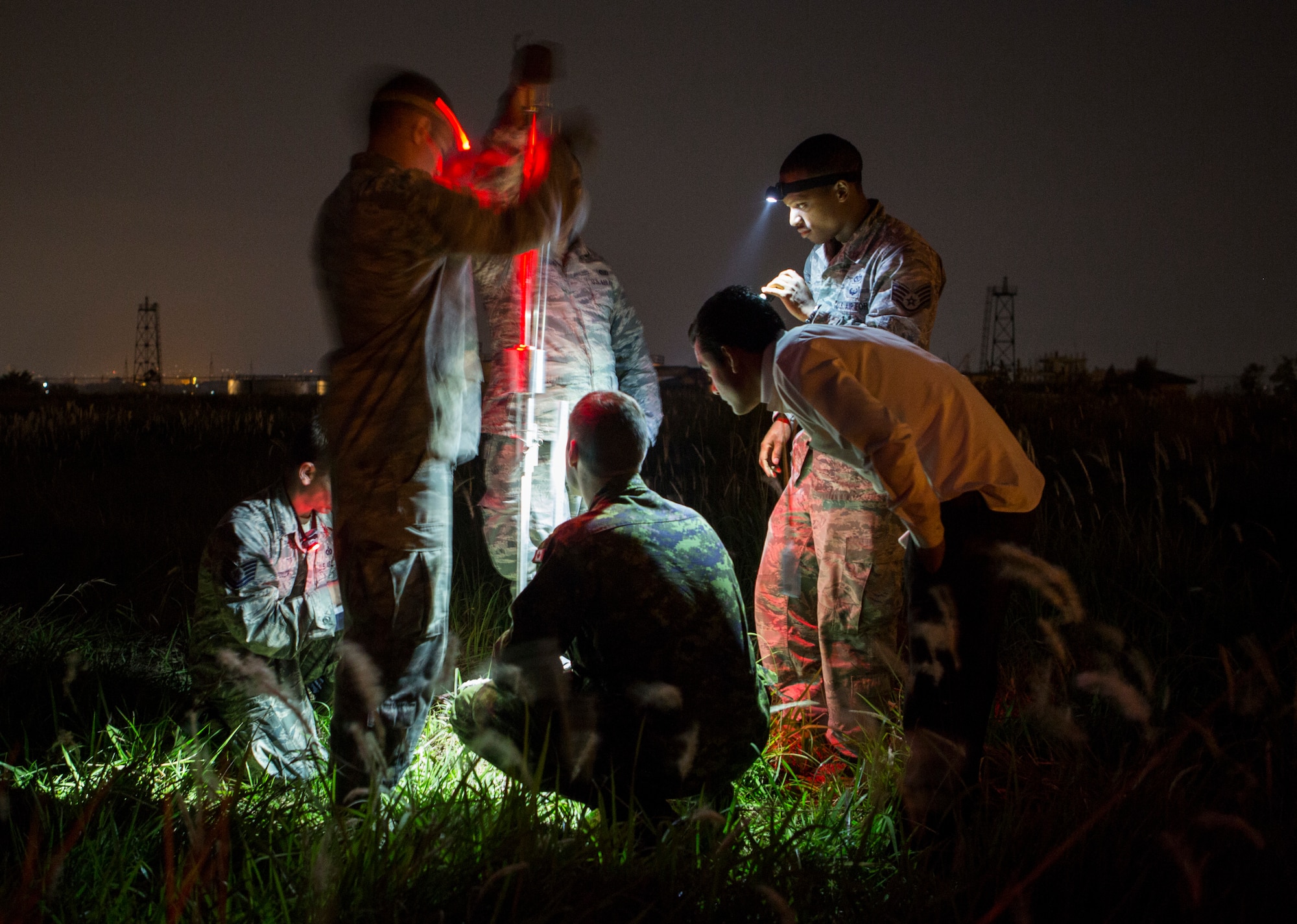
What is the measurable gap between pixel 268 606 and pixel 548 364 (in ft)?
4.61

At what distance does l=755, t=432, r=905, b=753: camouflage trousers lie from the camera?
2.71 meters

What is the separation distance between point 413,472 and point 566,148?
92 cm

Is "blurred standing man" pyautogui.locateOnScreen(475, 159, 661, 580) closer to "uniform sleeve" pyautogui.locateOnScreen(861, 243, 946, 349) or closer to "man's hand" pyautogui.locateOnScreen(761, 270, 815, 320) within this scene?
"man's hand" pyautogui.locateOnScreen(761, 270, 815, 320)

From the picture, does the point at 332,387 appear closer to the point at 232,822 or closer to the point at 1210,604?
the point at 232,822

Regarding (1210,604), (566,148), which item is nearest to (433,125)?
(566,148)

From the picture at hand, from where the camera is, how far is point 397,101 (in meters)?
2.13

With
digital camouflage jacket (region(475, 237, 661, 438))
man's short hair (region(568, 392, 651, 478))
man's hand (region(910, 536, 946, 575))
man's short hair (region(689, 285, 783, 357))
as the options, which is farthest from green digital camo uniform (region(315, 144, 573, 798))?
man's hand (region(910, 536, 946, 575))

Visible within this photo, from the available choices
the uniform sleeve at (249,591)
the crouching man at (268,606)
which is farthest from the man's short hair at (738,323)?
the uniform sleeve at (249,591)

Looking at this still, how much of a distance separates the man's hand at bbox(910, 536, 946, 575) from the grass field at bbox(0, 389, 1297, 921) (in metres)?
0.29

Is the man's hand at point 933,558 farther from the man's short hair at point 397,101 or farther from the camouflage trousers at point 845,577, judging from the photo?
the man's short hair at point 397,101

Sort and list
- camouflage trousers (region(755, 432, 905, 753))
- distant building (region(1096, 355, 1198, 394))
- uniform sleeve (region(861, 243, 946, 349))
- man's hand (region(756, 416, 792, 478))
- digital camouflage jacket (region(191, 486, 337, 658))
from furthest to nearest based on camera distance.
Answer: distant building (region(1096, 355, 1198, 394)) → man's hand (region(756, 416, 792, 478)) → digital camouflage jacket (region(191, 486, 337, 658)) → uniform sleeve (region(861, 243, 946, 349)) → camouflage trousers (region(755, 432, 905, 753))

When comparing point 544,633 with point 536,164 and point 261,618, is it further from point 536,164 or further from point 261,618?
point 261,618

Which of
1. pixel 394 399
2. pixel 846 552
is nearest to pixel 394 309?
pixel 394 399

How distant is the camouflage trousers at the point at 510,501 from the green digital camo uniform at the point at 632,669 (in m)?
1.14
